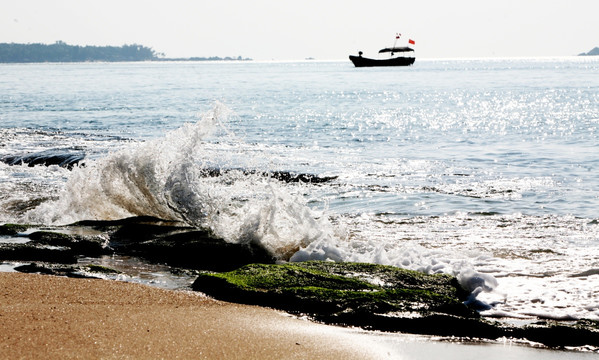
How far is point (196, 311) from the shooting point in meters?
5.43

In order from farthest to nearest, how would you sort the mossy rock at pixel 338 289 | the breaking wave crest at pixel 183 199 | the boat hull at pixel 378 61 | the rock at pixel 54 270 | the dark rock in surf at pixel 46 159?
the boat hull at pixel 378 61
the dark rock in surf at pixel 46 159
the breaking wave crest at pixel 183 199
the rock at pixel 54 270
the mossy rock at pixel 338 289

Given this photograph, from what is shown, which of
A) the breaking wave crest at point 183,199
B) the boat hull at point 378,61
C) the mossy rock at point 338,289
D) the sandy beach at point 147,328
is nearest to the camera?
the sandy beach at point 147,328

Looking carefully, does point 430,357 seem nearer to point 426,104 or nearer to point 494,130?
point 494,130

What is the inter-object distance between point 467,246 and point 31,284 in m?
5.76

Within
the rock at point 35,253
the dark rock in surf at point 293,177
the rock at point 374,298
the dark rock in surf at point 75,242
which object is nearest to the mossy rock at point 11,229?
the dark rock in surf at point 75,242

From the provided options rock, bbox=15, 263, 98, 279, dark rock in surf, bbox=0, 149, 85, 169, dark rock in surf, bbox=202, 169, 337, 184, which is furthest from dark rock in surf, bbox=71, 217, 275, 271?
dark rock in surf, bbox=0, 149, 85, 169

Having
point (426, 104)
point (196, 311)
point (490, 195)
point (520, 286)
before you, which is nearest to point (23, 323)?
point (196, 311)

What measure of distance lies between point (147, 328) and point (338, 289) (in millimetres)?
2138

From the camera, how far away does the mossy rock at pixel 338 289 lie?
19.0 ft

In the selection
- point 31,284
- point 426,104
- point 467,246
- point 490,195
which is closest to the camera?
point 31,284

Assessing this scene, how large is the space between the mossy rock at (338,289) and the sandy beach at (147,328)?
0.91ft

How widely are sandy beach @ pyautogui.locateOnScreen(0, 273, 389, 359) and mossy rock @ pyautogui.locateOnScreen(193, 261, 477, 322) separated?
11.0 inches

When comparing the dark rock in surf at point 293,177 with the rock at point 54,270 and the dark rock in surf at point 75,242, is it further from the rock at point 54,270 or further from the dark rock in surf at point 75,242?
the rock at point 54,270

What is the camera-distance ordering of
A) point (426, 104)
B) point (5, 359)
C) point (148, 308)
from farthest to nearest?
point (426, 104) < point (148, 308) < point (5, 359)
